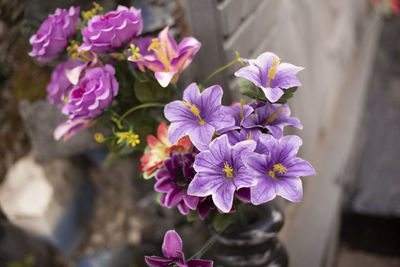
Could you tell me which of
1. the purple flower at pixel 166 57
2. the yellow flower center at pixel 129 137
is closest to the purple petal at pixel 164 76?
the purple flower at pixel 166 57

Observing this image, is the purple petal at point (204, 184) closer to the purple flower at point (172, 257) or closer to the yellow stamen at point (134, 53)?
the purple flower at point (172, 257)

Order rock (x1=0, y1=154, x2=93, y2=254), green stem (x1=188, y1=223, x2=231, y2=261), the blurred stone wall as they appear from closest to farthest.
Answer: green stem (x1=188, y1=223, x2=231, y2=261), the blurred stone wall, rock (x1=0, y1=154, x2=93, y2=254)

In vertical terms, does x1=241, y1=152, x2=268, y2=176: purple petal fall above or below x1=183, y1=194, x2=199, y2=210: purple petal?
above

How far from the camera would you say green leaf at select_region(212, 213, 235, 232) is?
776 mm

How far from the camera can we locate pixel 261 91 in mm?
671

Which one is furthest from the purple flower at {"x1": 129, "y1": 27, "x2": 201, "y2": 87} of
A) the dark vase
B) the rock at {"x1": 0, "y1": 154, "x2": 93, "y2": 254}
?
the rock at {"x1": 0, "y1": 154, "x2": 93, "y2": 254}

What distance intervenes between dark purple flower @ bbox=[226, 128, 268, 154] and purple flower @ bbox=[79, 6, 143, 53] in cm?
26

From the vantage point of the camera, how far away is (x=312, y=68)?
5.93ft

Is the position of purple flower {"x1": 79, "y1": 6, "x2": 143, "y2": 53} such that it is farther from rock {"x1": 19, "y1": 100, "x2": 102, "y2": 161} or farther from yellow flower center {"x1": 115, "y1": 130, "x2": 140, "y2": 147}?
rock {"x1": 19, "y1": 100, "x2": 102, "y2": 161}

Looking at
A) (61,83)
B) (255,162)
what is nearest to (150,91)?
(61,83)

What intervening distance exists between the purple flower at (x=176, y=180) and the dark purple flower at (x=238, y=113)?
8cm

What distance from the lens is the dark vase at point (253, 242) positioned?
0.84 meters

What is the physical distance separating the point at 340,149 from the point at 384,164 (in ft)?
0.73

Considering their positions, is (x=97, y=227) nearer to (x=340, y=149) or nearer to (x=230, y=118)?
(x=230, y=118)
